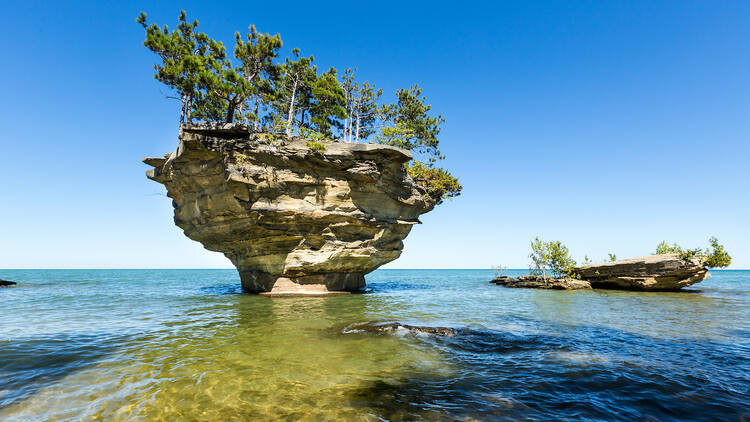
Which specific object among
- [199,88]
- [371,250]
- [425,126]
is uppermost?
[425,126]

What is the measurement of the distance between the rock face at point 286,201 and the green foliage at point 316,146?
0.09 meters

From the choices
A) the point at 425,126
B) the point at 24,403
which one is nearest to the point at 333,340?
the point at 24,403

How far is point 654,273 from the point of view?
27547 mm

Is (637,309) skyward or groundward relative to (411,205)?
groundward

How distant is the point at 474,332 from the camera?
10.6 metres

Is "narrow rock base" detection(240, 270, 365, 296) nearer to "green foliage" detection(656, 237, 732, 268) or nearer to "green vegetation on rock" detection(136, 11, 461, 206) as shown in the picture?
"green vegetation on rock" detection(136, 11, 461, 206)

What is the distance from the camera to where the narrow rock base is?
76.7 ft

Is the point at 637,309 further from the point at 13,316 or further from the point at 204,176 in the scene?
the point at 13,316

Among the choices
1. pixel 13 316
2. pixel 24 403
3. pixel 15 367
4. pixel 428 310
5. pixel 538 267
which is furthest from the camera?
pixel 538 267

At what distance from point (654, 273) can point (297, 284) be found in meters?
31.1

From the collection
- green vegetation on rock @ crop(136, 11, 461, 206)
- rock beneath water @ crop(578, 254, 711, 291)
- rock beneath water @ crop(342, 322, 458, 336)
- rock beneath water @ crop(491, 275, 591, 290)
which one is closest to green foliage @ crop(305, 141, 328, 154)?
green vegetation on rock @ crop(136, 11, 461, 206)

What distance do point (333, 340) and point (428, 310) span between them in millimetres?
8256

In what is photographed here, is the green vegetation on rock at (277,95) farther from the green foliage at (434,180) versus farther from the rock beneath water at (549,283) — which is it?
the rock beneath water at (549,283)

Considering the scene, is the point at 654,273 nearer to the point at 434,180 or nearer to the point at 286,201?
the point at 434,180
